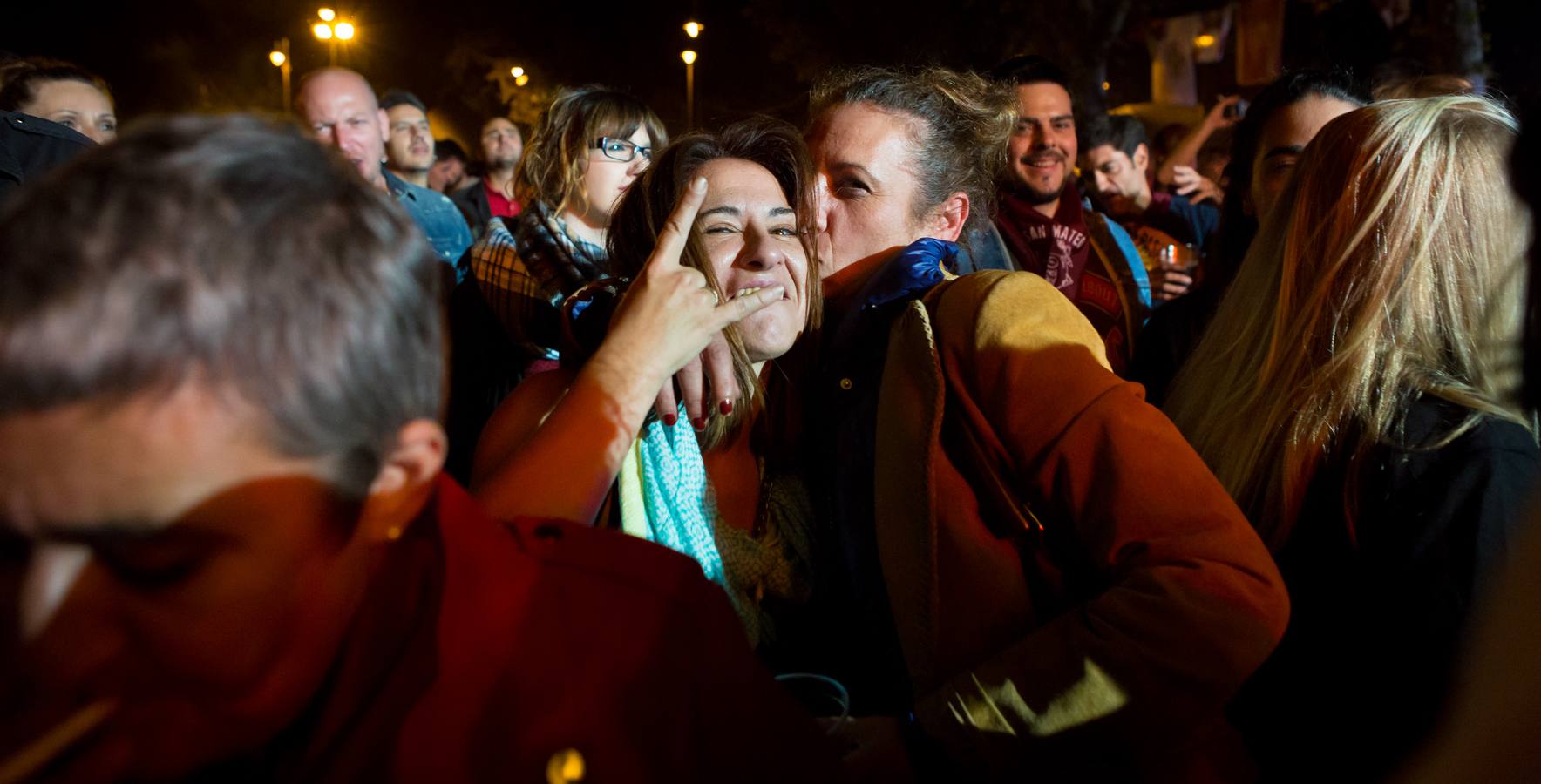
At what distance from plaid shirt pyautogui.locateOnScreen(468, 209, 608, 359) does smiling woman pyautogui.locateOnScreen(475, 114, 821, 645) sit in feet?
2.75

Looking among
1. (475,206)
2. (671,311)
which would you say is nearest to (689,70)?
(475,206)

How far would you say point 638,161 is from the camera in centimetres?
410

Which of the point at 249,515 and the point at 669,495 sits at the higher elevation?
the point at 249,515

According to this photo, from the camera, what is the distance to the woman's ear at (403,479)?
40.8 inches

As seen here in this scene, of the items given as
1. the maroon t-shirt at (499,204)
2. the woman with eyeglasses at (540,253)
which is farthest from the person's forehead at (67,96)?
the maroon t-shirt at (499,204)

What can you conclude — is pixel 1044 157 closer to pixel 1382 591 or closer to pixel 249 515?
pixel 1382 591

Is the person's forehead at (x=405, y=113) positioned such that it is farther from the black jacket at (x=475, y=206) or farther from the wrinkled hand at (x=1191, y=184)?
the wrinkled hand at (x=1191, y=184)

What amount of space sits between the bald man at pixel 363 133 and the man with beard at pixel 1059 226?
8.86ft

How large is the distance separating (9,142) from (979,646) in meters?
2.96

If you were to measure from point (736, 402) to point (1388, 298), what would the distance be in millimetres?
1352

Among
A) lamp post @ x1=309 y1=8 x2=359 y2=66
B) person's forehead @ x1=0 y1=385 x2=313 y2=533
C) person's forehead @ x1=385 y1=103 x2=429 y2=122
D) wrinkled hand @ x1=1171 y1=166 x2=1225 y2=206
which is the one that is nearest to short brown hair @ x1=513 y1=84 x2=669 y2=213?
person's forehead @ x1=385 y1=103 x2=429 y2=122

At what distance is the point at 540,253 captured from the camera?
3.47 metres

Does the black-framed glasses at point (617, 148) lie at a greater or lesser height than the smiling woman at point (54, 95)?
lesser

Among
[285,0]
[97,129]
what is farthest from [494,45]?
[97,129]
